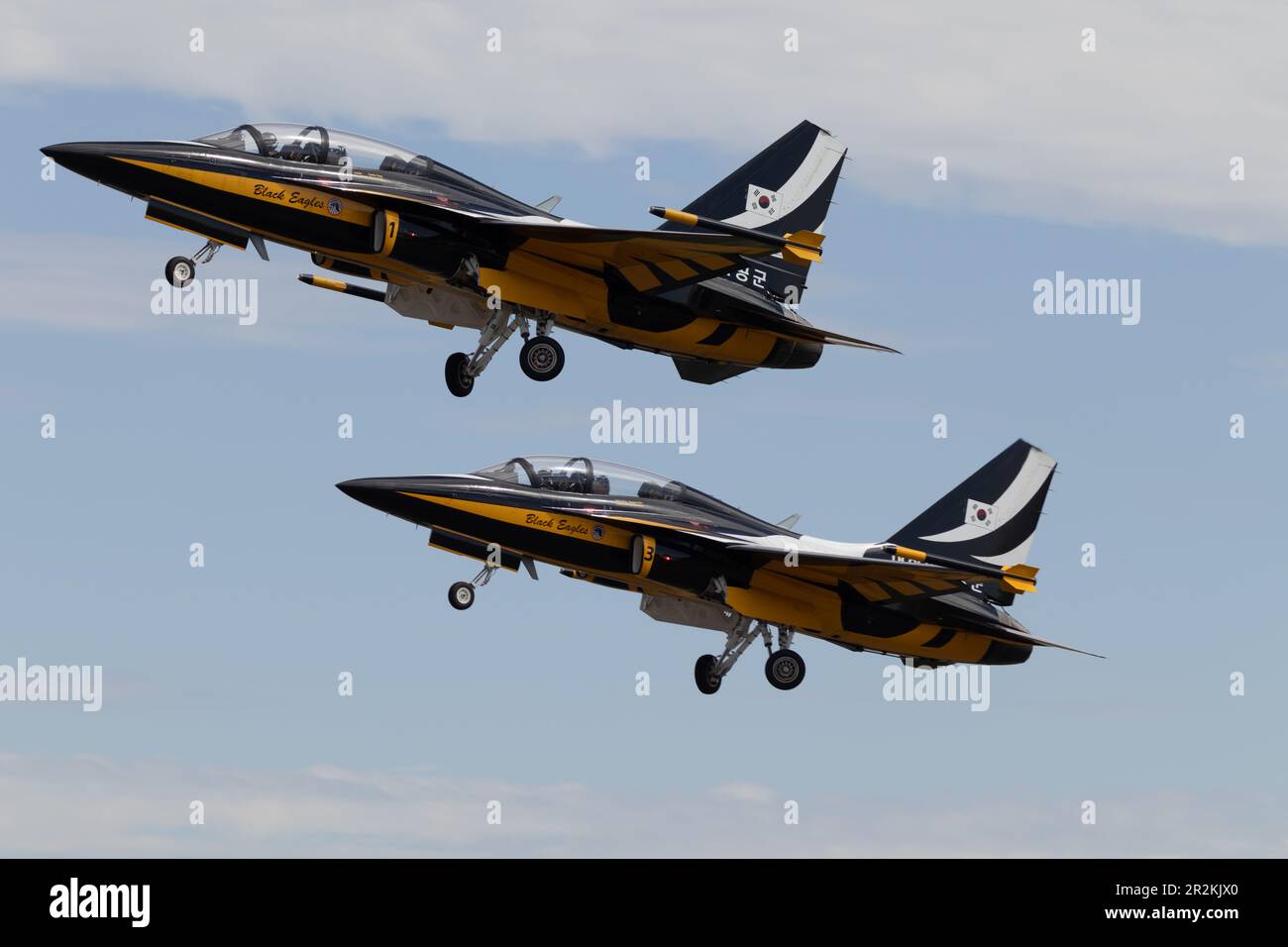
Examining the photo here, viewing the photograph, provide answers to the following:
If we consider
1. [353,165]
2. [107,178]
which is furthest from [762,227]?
[107,178]

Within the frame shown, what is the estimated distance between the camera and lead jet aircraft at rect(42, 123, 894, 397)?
→ 4266 cm

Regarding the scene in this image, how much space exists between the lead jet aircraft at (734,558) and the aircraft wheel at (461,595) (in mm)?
35

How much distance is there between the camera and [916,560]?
48.2 meters

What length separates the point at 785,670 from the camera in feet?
159

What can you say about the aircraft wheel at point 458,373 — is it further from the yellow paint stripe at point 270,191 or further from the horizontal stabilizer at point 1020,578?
the horizontal stabilizer at point 1020,578

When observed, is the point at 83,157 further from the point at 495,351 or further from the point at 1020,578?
the point at 1020,578

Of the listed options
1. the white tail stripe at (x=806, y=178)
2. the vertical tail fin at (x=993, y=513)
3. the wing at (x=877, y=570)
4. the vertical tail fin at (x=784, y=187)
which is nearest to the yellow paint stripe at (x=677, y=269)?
the vertical tail fin at (x=784, y=187)

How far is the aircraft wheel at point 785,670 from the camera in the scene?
48.5 meters

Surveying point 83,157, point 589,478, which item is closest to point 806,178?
point 589,478

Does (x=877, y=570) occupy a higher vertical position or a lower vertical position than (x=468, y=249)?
lower

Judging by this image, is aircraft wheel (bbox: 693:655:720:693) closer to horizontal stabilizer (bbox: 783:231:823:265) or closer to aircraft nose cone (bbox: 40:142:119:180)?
horizontal stabilizer (bbox: 783:231:823:265)

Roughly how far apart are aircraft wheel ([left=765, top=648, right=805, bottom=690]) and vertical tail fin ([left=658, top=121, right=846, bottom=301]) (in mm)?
9022

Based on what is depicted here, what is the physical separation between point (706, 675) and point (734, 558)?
2.97m

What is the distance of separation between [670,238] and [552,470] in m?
5.61
